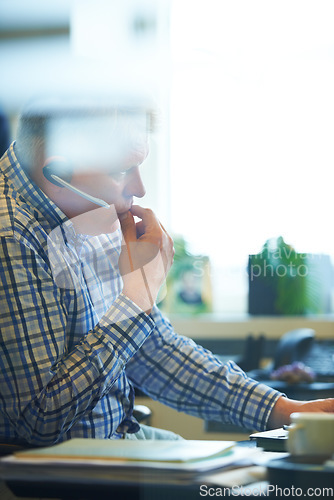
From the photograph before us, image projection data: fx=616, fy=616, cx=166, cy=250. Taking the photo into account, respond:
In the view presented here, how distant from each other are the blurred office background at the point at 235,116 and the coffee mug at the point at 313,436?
584 millimetres

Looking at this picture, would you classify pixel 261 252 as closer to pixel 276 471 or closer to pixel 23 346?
pixel 23 346

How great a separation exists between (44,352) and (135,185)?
0.32 m

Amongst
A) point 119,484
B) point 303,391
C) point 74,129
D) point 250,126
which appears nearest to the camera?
point 119,484

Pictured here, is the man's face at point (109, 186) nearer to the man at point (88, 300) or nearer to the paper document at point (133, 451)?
the man at point (88, 300)

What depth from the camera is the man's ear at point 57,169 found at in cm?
94

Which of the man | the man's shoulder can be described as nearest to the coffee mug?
the man

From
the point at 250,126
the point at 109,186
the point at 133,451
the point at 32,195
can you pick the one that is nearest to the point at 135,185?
the point at 109,186

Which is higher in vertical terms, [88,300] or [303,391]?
[88,300]

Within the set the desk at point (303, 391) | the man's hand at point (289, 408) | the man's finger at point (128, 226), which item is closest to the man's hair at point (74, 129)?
the man's finger at point (128, 226)

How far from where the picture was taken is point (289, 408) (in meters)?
1.00

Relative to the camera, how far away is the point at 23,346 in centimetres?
78

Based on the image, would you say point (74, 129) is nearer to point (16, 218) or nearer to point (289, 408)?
point (16, 218)

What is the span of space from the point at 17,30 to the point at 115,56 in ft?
1.61

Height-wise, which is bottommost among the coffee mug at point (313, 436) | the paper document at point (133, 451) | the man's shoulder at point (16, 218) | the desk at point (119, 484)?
the desk at point (119, 484)
